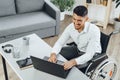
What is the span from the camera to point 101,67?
2311mm

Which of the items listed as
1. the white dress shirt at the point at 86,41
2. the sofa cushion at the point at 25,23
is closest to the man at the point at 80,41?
the white dress shirt at the point at 86,41

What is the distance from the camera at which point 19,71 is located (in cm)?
213

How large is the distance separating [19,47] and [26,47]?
0.27 feet

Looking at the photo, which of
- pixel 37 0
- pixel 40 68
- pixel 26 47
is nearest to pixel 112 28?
pixel 37 0

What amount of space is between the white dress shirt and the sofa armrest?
1370mm

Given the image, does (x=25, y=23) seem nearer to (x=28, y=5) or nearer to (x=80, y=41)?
(x=28, y=5)

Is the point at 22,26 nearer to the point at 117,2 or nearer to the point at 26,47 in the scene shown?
the point at 26,47

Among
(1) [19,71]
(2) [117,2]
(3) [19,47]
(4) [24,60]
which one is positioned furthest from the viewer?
(2) [117,2]

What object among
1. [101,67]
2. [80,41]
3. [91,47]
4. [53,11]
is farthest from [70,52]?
[53,11]

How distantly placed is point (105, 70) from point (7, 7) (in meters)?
2.21

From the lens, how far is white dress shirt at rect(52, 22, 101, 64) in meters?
2.32

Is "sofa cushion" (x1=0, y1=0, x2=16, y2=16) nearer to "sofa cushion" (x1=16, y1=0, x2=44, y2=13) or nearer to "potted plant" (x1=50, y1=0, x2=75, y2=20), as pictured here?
"sofa cushion" (x1=16, y1=0, x2=44, y2=13)

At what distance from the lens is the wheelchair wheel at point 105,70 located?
2.31m

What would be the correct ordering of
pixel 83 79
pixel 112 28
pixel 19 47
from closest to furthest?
pixel 83 79 → pixel 19 47 → pixel 112 28
